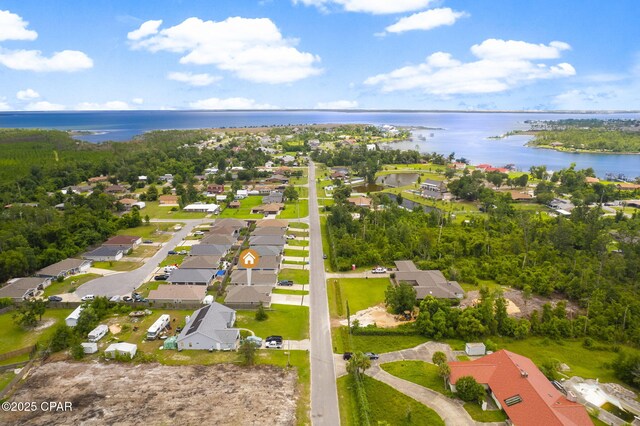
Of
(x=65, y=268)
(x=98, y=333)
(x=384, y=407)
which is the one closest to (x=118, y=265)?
(x=65, y=268)

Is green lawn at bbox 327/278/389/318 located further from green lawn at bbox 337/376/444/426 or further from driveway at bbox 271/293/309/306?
green lawn at bbox 337/376/444/426

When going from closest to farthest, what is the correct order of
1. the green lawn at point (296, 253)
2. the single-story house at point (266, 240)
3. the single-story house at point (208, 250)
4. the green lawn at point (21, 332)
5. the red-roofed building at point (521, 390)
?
the red-roofed building at point (521, 390) → the green lawn at point (21, 332) → the single-story house at point (208, 250) → the green lawn at point (296, 253) → the single-story house at point (266, 240)

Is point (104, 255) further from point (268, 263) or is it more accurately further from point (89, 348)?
point (268, 263)

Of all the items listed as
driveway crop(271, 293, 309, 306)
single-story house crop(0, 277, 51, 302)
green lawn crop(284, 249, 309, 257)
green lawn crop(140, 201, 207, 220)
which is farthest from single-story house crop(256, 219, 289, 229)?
single-story house crop(0, 277, 51, 302)

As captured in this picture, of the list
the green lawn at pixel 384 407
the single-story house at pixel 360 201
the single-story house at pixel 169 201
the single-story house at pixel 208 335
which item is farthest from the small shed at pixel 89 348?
the single-story house at pixel 360 201

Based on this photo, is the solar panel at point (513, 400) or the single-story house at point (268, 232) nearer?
the solar panel at point (513, 400)

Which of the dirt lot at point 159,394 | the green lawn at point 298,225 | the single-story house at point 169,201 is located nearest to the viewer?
the dirt lot at point 159,394

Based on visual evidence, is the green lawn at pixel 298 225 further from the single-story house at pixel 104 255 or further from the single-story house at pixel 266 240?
the single-story house at pixel 104 255
